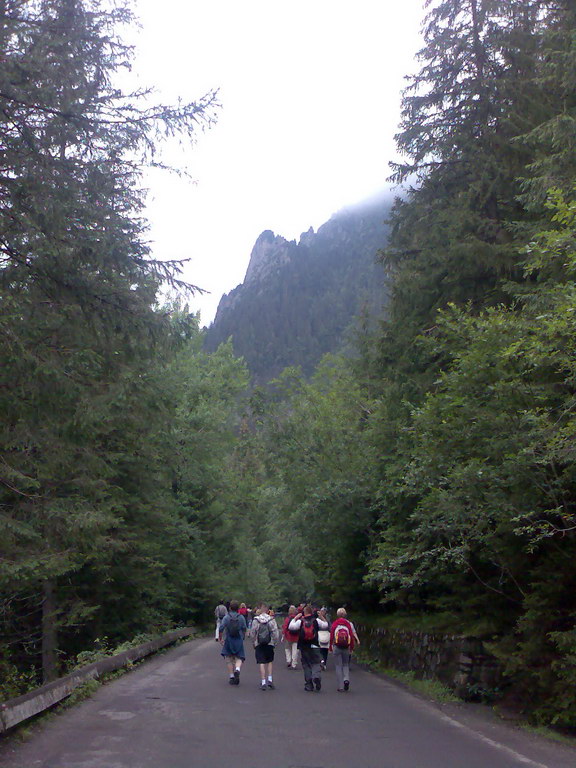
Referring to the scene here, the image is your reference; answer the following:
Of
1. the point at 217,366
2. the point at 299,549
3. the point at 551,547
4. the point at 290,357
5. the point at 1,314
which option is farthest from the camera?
the point at 290,357

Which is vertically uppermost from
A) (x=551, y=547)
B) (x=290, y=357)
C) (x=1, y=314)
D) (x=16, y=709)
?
(x=290, y=357)

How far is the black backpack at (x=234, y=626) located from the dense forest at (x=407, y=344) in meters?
2.95

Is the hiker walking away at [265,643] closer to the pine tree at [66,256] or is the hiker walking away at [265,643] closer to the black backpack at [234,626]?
the black backpack at [234,626]

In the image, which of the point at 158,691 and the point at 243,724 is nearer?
the point at 243,724

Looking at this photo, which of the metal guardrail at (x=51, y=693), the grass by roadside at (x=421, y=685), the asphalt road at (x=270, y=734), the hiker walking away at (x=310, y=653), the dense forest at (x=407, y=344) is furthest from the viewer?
the hiker walking away at (x=310, y=653)

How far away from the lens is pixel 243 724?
1006 cm

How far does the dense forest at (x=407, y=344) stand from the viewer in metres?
10.1

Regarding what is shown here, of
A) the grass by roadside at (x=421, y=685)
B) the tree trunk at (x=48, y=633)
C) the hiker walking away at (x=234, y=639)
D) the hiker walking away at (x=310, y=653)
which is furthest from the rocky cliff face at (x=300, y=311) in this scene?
the hiker walking away at (x=310, y=653)

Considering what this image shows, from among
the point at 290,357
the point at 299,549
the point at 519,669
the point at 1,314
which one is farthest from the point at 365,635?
the point at 290,357

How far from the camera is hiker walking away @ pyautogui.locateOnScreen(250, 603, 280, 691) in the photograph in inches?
579

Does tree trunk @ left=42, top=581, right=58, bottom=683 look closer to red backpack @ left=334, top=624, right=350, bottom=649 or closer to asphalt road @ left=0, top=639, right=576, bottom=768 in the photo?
asphalt road @ left=0, top=639, right=576, bottom=768

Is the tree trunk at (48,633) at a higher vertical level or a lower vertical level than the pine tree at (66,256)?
lower

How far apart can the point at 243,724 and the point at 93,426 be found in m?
4.85

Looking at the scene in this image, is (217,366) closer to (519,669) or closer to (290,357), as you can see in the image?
(519,669)
